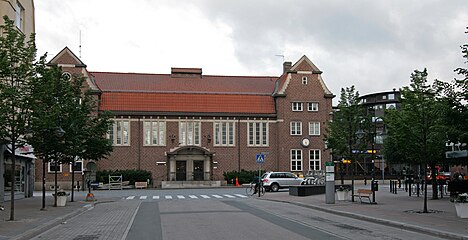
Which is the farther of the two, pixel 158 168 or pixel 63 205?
pixel 158 168

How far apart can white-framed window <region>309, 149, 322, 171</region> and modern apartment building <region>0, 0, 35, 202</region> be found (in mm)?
34204

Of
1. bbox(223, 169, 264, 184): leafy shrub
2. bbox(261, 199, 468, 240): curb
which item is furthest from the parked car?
bbox(261, 199, 468, 240): curb

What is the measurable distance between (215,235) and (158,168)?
46043 millimetres

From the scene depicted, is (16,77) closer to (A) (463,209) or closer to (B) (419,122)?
(B) (419,122)

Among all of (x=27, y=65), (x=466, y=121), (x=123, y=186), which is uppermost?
(x=27, y=65)

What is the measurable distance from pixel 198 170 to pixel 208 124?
17.7ft

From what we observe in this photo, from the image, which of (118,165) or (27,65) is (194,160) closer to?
(118,165)

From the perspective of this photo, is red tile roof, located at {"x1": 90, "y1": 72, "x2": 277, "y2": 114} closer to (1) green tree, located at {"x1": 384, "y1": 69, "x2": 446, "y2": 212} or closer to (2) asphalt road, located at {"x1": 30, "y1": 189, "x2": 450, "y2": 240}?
(2) asphalt road, located at {"x1": 30, "y1": 189, "x2": 450, "y2": 240}

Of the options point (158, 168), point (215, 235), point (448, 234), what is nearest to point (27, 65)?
point (215, 235)

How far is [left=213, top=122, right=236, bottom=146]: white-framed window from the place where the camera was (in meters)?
61.8

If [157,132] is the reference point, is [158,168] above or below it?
below

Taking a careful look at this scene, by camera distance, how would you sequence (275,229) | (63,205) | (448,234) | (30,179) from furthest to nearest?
1. (30,179)
2. (63,205)
3. (275,229)
4. (448,234)

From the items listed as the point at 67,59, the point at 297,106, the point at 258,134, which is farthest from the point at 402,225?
the point at 67,59

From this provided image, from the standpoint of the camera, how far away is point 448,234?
14461mm
